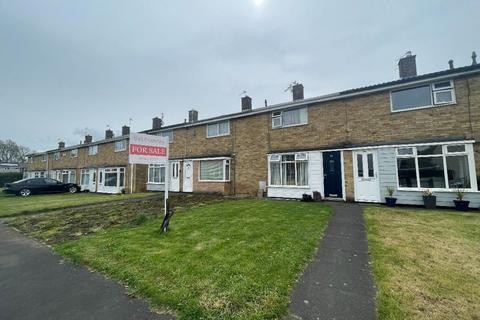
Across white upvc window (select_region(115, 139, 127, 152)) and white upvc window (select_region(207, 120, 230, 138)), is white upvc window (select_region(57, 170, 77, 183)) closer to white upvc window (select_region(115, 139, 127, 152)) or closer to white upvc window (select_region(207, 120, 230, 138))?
white upvc window (select_region(115, 139, 127, 152))

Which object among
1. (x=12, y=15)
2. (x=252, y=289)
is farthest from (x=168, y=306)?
(x=12, y=15)

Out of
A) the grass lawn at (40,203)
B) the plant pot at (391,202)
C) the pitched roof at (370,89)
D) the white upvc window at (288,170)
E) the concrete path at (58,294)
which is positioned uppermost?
the pitched roof at (370,89)

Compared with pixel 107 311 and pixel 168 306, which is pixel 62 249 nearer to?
pixel 107 311

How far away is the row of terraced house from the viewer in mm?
9562

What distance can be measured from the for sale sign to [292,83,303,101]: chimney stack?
10202mm

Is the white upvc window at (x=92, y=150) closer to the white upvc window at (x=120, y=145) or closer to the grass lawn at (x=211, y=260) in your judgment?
A: the white upvc window at (x=120, y=145)

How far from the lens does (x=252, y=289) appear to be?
11.2 ft

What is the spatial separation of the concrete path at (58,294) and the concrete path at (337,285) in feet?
6.04

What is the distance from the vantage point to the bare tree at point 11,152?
64.6 meters

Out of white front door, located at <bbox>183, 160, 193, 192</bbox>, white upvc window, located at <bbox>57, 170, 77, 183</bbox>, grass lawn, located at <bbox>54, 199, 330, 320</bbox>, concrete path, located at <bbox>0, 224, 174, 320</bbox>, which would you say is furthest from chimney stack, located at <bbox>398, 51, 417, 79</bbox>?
white upvc window, located at <bbox>57, 170, 77, 183</bbox>

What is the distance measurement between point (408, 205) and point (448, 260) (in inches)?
269

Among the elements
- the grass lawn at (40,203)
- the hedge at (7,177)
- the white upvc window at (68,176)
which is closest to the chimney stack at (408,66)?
the grass lawn at (40,203)

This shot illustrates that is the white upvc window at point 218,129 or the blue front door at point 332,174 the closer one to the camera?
the blue front door at point 332,174

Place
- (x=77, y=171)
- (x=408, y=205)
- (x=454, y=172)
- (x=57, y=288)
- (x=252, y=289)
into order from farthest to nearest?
(x=77, y=171) → (x=408, y=205) → (x=454, y=172) → (x=57, y=288) → (x=252, y=289)
